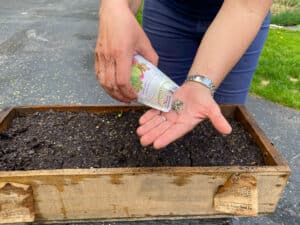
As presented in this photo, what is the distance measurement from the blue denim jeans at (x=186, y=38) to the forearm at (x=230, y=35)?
0.31 meters

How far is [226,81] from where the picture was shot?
1391mm

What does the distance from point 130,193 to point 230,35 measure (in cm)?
49

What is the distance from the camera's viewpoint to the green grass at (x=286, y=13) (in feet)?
17.5

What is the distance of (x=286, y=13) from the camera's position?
5625 mm

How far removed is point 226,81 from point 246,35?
0.41 meters

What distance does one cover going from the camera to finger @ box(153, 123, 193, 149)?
95 cm

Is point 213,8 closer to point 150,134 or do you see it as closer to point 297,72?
point 150,134

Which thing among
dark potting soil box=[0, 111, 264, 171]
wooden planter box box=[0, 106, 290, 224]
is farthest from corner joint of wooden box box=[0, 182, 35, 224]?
dark potting soil box=[0, 111, 264, 171]

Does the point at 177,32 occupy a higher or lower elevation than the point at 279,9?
higher

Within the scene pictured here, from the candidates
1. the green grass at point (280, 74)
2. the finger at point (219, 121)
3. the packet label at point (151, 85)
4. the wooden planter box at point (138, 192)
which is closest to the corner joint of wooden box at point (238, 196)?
the wooden planter box at point (138, 192)

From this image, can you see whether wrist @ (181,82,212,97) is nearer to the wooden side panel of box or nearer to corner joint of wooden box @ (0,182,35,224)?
the wooden side panel of box

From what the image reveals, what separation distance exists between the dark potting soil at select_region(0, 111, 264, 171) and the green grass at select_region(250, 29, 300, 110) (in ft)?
5.19

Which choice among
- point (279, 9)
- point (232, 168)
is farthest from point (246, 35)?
point (279, 9)

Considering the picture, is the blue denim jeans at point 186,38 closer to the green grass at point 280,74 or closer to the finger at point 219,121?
the finger at point 219,121
